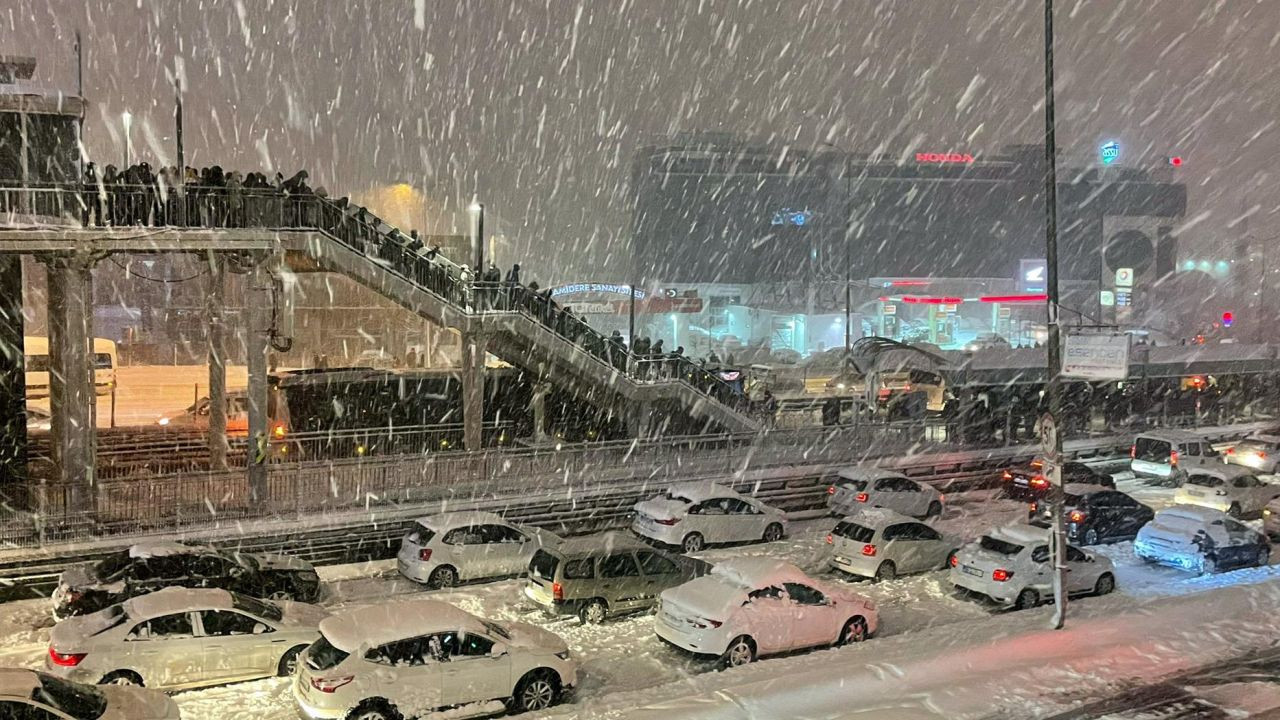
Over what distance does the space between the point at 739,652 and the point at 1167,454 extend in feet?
65.1

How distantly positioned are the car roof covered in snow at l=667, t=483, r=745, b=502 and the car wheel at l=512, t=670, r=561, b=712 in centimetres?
820

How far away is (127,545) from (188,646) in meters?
5.70

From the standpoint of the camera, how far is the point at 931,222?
10312 cm

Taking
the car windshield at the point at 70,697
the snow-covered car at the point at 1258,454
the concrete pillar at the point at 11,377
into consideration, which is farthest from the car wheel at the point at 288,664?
the snow-covered car at the point at 1258,454

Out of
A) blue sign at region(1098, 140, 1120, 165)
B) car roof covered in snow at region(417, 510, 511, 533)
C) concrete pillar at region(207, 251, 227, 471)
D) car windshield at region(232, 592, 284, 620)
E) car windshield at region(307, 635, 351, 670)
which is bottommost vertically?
car windshield at region(307, 635, 351, 670)

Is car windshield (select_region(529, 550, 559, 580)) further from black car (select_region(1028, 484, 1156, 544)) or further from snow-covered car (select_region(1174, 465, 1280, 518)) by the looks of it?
snow-covered car (select_region(1174, 465, 1280, 518))

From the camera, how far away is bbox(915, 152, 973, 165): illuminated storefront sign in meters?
105

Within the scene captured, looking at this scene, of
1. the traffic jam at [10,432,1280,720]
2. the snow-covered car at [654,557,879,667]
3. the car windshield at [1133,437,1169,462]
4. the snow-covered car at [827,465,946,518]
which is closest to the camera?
the traffic jam at [10,432,1280,720]

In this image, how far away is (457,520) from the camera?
16.7 meters

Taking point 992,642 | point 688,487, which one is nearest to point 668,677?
point 992,642

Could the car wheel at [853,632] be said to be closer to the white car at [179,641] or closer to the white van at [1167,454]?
the white car at [179,641]

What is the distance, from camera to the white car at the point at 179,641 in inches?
434

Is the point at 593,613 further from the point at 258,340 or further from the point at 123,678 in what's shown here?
the point at 258,340

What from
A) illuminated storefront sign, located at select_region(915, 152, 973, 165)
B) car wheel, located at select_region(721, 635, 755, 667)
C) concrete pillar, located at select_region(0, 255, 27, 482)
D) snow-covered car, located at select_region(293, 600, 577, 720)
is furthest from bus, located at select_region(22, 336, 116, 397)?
illuminated storefront sign, located at select_region(915, 152, 973, 165)
